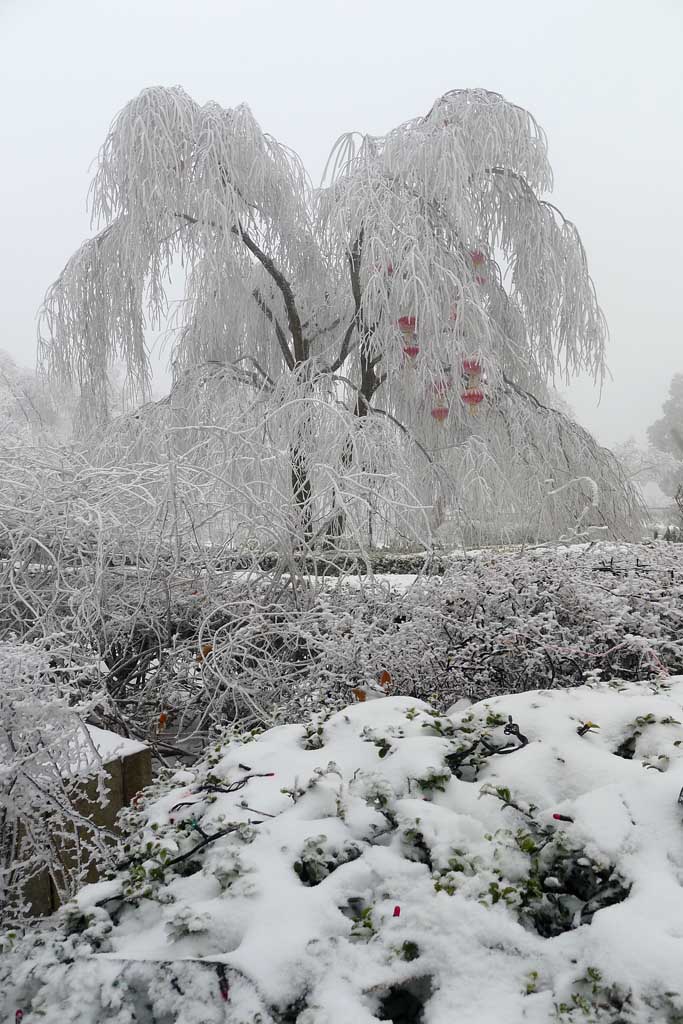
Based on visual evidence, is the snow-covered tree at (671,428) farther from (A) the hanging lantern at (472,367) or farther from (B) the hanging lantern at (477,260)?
(A) the hanging lantern at (472,367)

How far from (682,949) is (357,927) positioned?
0.41m

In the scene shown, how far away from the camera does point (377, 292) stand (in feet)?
18.7

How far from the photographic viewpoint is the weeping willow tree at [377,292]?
232 inches

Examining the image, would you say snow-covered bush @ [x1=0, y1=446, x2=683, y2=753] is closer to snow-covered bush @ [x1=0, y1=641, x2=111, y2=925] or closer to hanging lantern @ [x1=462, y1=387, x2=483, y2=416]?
snow-covered bush @ [x1=0, y1=641, x2=111, y2=925]

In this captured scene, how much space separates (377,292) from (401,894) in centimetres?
519

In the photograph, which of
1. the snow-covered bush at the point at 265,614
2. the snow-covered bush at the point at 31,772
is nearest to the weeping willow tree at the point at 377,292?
the snow-covered bush at the point at 265,614

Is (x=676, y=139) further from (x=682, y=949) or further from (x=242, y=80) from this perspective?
(x=682, y=949)

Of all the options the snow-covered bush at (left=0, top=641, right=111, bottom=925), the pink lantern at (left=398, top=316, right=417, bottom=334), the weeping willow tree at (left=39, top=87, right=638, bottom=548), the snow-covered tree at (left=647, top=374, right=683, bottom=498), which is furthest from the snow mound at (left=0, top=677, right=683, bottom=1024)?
the snow-covered tree at (left=647, top=374, right=683, bottom=498)

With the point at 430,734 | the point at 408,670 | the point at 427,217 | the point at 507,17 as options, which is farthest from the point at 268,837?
the point at 507,17

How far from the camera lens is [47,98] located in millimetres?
144250

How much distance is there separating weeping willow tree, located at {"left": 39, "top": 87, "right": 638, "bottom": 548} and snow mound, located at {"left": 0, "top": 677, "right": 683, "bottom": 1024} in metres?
3.72

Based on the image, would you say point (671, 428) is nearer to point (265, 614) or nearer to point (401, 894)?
point (265, 614)

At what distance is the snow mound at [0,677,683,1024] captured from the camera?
92 centimetres

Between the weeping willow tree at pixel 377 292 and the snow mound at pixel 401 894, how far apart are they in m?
3.72
